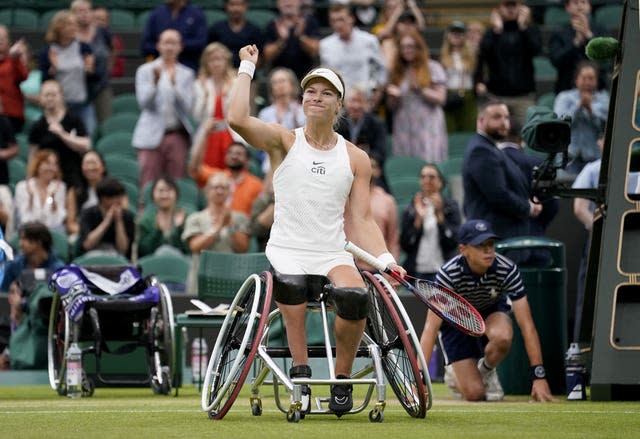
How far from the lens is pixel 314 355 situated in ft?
25.6

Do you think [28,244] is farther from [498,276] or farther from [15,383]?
[498,276]

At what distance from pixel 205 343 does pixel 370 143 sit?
296 centimetres

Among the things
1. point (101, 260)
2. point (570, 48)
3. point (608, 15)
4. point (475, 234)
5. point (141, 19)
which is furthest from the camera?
point (141, 19)

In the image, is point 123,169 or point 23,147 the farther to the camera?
point 23,147

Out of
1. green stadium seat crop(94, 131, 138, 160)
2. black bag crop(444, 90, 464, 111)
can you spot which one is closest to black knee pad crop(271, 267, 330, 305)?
black bag crop(444, 90, 464, 111)

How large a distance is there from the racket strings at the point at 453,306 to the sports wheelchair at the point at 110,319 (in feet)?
12.7

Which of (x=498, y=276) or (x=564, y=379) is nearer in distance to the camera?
(x=498, y=276)

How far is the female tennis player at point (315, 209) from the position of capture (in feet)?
24.5

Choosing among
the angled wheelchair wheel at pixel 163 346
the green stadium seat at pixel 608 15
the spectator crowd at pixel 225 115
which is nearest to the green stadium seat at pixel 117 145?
the spectator crowd at pixel 225 115

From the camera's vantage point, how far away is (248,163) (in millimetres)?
15586

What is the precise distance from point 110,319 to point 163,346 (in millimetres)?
509

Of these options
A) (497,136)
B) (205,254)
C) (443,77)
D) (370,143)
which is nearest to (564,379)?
(497,136)

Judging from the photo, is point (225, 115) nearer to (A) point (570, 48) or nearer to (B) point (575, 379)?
(A) point (570, 48)

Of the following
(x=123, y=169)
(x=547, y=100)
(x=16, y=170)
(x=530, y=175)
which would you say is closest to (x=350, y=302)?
(x=530, y=175)
